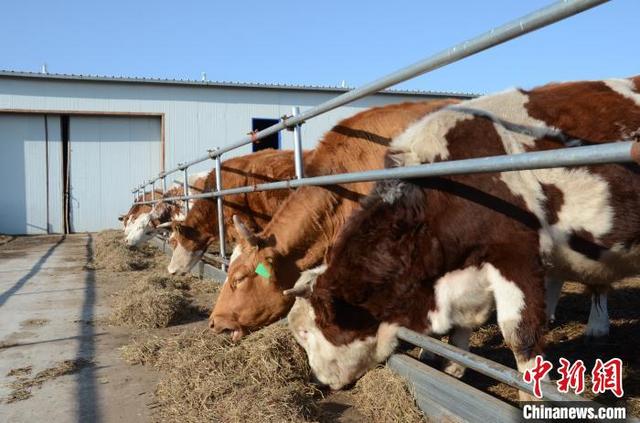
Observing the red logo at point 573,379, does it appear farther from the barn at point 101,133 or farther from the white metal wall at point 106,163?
the white metal wall at point 106,163

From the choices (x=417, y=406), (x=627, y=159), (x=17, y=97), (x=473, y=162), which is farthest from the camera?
(x=17, y=97)

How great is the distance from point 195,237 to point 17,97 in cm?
1529

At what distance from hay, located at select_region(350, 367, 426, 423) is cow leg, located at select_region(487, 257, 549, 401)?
0.59 m

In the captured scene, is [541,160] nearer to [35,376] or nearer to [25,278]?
[35,376]

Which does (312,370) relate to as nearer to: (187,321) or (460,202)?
(460,202)

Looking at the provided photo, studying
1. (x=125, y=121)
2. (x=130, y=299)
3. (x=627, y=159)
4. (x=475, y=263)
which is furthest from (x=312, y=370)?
(x=125, y=121)

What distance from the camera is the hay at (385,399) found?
9.28ft

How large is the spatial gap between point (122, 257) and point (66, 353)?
6247mm

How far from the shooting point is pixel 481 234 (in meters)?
2.65

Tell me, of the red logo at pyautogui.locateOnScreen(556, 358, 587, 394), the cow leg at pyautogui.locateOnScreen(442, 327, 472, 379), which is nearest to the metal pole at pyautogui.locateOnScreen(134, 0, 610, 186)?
the red logo at pyautogui.locateOnScreen(556, 358, 587, 394)

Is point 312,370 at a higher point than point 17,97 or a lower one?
lower

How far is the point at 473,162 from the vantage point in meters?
1.81

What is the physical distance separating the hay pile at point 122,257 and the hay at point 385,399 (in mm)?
7219

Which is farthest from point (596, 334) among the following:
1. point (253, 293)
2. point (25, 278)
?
point (25, 278)
